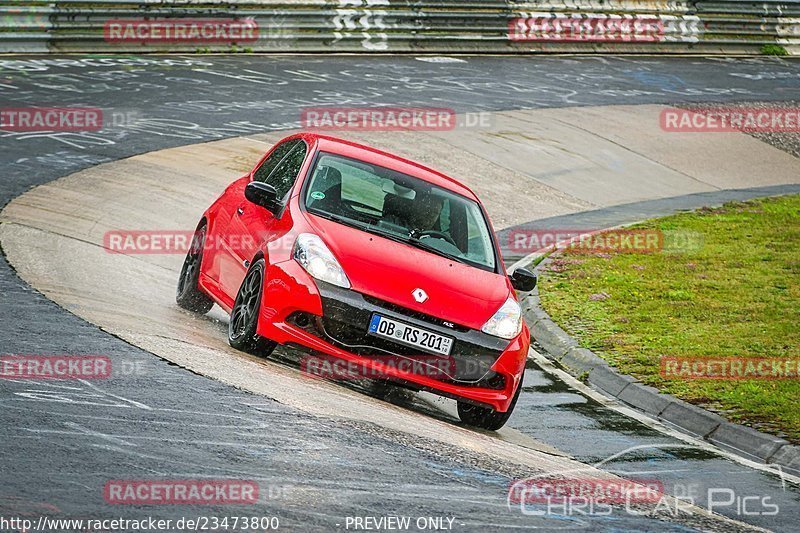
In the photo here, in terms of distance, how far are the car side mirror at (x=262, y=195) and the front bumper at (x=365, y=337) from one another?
93 centimetres

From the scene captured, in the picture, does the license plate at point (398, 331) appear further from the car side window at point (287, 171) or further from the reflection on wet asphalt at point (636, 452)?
the car side window at point (287, 171)

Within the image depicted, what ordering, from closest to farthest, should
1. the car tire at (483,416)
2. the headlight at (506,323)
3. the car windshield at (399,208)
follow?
the headlight at (506,323), the car tire at (483,416), the car windshield at (399,208)

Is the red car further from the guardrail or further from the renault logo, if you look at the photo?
the guardrail

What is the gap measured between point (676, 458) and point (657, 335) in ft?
12.1

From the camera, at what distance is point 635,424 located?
10.3 m

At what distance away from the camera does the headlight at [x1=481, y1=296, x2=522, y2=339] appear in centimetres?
888

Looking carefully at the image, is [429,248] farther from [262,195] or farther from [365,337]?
[262,195]

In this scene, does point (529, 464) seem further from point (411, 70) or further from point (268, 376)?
point (411, 70)

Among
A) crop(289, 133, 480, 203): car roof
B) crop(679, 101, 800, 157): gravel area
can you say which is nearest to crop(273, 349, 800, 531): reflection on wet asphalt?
crop(289, 133, 480, 203): car roof

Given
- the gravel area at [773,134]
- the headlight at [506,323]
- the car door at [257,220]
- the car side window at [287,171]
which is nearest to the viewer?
the headlight at [506,323]

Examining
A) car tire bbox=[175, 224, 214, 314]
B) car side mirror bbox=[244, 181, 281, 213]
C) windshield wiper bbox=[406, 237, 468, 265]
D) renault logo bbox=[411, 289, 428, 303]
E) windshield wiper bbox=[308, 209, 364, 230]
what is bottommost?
car tire bbox=[175, 224, 214, 314]

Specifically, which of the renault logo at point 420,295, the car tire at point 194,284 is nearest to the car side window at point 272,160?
the car tire at point 194,284

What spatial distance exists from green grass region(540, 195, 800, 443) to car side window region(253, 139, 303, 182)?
361 centimetres

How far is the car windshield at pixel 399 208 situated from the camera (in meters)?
9.59
